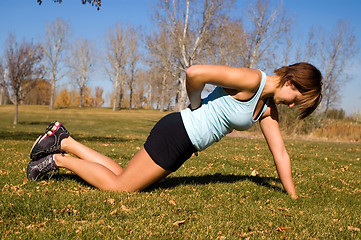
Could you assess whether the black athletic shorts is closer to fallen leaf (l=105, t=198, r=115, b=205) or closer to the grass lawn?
the grass lawn

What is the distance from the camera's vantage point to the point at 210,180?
4676 mm

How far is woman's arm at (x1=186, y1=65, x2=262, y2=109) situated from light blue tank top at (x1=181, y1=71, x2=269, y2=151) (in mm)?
160

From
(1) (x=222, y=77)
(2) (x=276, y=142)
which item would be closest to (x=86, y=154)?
(1) (x=222, y=77)

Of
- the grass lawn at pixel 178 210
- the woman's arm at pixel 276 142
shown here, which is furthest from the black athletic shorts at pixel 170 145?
the woman's arm at pixel 276 142

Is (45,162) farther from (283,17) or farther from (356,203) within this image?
(283,17)

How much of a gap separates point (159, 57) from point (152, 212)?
24540mm

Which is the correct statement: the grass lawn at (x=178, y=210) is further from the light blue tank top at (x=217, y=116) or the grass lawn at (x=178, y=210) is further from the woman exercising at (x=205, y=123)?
the light blue tank top at (x=217, y=116)

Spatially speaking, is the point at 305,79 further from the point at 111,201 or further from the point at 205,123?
the point at 111,201

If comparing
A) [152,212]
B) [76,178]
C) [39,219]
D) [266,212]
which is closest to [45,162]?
[76,178]

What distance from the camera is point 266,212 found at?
3.21 m

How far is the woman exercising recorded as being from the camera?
9.76 ft

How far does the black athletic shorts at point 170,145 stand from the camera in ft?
10.7

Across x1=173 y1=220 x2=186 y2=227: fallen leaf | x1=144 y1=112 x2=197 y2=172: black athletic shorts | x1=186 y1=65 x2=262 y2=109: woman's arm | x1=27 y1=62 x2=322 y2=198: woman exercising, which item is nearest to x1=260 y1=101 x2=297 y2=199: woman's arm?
x1=27 y1=62 x2=322 y2=198: woman exercising

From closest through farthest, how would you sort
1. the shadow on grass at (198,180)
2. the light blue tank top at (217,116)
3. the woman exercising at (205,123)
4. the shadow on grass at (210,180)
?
the woman exercising at (205,123) < the light blue tank top at (217,116) < the shadow on grass at (198,180) < the shadow on grass at (210,180)
